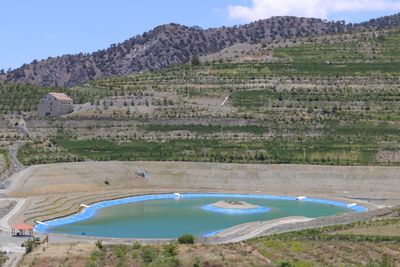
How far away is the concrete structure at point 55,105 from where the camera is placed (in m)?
108

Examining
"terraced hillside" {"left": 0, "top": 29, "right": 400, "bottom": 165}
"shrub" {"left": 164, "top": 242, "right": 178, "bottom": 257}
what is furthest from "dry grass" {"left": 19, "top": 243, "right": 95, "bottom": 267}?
"terraced hillside" {"left": 0, "top": 29, "right": 400, "bottom": 165}

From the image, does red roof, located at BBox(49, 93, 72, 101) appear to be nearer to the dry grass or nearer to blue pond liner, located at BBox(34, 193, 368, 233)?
blue pond liner, located at BBox(34, 193, 368, 233)

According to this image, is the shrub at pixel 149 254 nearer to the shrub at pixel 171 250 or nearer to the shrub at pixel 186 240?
the shrub at pixel 171 250

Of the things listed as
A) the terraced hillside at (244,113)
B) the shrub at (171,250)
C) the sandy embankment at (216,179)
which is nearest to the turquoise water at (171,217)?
the sandy embankment at (216,179)

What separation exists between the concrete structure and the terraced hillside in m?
1.69

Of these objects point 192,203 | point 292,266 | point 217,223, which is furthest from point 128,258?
point 192,203

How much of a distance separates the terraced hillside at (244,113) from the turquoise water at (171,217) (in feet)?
50.4

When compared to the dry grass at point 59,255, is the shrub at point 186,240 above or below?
above

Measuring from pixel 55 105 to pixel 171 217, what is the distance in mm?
47126

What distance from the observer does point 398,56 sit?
13788 centimetres

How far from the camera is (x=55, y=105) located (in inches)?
4245

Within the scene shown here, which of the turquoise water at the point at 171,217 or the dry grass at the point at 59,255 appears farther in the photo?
the turquoise water at the point at 171,217

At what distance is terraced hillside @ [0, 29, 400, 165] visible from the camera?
92812 mm

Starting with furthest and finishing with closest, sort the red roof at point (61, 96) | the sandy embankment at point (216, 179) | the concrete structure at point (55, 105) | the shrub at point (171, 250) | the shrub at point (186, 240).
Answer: the red roof at point (61, 96), the concrete structure at point (55, 105), the sandy embankment at point (216, 179), the shrub at point (186, 240), the shrub at point (171, 250)
